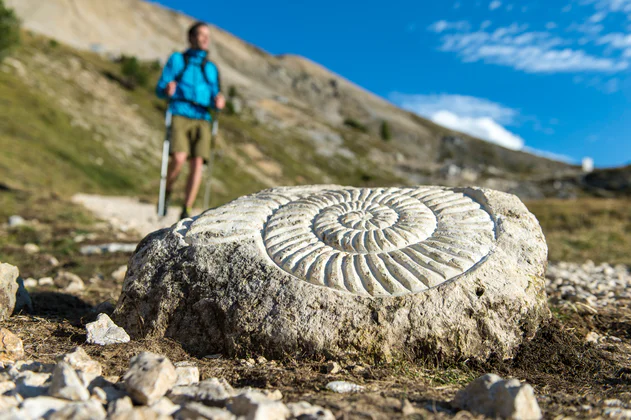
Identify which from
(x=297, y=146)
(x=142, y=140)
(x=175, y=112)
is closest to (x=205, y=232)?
(x=175, y=112)

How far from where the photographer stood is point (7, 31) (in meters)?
36.7

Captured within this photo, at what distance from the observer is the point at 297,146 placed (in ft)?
254

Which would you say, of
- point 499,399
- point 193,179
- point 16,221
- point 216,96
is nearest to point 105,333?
point 499,399

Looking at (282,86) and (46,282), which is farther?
(282,86)

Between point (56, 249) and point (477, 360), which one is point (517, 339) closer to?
point (477, 360)

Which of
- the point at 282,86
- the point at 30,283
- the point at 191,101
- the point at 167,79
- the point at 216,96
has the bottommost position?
the point at 30,283

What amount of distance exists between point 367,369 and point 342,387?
563 millimetres

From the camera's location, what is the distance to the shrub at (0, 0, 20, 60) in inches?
1422

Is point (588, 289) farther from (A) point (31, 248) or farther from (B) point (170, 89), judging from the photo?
(A) point (31, 248)

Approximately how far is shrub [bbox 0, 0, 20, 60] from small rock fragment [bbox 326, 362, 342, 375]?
135ft

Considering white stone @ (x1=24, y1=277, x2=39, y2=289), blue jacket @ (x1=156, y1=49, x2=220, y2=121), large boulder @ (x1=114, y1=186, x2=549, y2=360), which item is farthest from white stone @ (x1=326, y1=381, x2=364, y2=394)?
blue jacket @ (x1=156, y1=49, x2=220, y2=121)

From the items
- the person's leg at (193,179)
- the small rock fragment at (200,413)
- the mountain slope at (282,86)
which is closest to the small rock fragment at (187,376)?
the small rock fragment at (200,413)

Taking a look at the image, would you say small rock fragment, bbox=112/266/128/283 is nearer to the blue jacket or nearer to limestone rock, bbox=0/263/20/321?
limestone rock, bbox=0/263/20/321

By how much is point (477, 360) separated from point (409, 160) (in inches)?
4009
